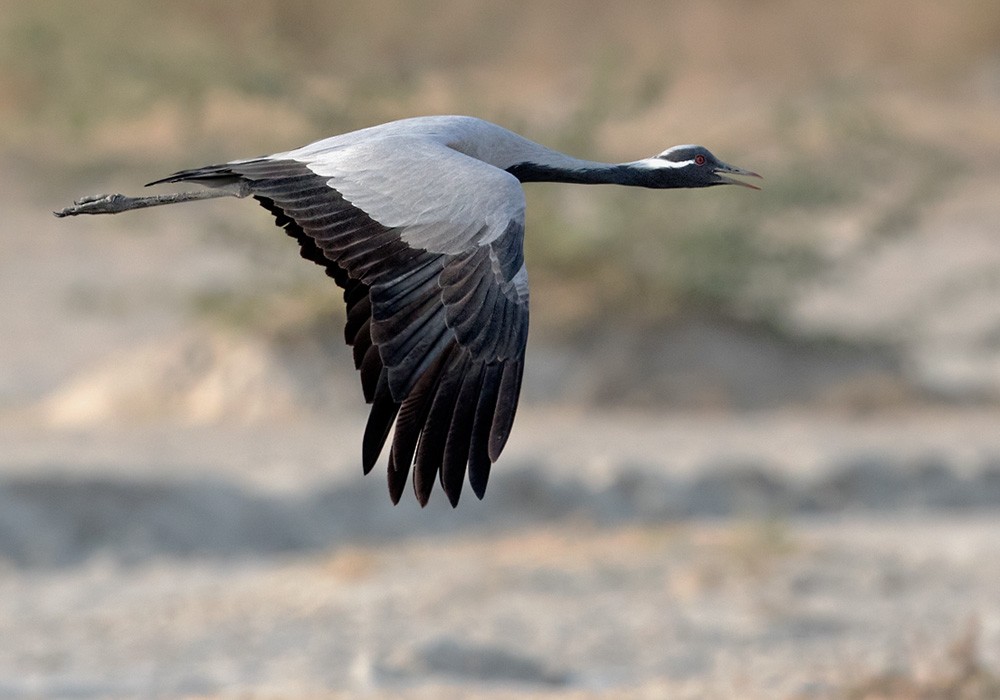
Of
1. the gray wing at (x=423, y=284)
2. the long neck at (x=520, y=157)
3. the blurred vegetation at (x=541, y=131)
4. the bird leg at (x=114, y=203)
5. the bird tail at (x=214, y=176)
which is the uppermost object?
the blurred vegetation at (x=541, y=131)

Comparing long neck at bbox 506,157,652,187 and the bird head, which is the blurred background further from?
long neck at bbox 506,157,652,187

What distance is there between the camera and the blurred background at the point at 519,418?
453 inches

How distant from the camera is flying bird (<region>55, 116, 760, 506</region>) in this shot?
6.05 m

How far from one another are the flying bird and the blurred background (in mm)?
3844

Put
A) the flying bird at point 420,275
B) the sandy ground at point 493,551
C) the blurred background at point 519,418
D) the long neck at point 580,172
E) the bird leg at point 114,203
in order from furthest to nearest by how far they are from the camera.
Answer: the blurred background at point 519,418, the sandy ground at point 493,551, the long neck at point 580,172, the bird leg at point 114,203, the flying bird at point 420,275

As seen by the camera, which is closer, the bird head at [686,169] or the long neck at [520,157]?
the long neck at [520,157]

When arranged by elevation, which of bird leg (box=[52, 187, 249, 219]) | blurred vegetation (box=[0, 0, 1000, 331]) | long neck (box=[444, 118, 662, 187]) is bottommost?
bird leg (box=[52, 187, 249, 219])

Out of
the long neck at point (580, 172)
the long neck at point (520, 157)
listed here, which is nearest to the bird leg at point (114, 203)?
the long neck at point (520, 157)

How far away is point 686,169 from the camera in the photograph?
746cm

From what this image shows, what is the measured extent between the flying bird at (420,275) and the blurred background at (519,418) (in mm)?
3844

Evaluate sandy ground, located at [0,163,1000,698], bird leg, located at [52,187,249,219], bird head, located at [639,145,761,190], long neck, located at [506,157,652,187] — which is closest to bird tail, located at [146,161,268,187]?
bird leg, located at [52,187,249,219]

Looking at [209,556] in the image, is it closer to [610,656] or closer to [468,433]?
[610,656]

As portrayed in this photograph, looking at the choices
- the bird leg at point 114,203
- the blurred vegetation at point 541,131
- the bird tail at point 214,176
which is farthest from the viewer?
the blurred vegetation at point 541,131

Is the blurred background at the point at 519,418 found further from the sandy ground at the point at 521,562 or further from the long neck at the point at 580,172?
the long neck at the point at 580,172
